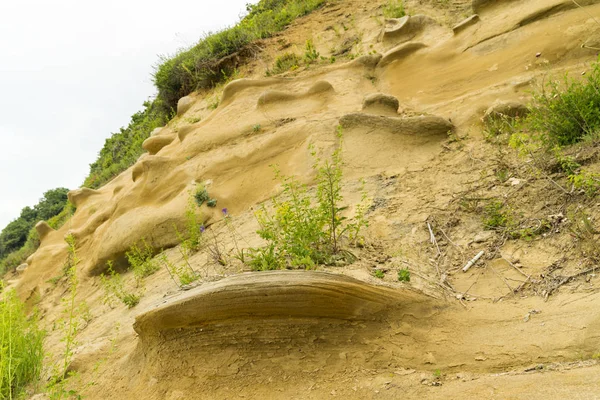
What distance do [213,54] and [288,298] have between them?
8.49 meters

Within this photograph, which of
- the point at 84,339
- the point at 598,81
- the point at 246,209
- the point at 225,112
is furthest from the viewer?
the point at 225,112

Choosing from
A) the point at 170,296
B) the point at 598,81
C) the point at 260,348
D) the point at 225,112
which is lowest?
the point at 598,81

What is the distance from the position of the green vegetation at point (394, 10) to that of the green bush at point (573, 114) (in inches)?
190

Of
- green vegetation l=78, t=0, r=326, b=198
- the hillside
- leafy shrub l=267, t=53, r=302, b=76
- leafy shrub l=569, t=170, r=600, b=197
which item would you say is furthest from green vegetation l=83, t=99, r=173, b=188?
leafy shrub l=569, t=170, r=600, b=197

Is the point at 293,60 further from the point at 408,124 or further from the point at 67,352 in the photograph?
the point at 67,352

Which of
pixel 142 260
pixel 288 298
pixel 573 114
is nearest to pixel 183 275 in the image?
pixel 288 298

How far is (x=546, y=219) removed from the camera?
3.05m

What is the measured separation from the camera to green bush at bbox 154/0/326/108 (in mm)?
9688

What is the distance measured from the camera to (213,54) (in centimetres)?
992

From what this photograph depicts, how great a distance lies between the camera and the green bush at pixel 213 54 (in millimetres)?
9688

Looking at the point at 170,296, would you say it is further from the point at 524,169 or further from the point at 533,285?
the point at 524,169

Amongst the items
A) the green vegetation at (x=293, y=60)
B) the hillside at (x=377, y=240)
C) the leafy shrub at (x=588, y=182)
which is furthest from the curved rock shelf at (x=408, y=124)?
the green vegetation at (x=293, y=60)

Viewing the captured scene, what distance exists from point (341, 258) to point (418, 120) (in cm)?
247

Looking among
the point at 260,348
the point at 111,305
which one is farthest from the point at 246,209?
the point at 260,348
